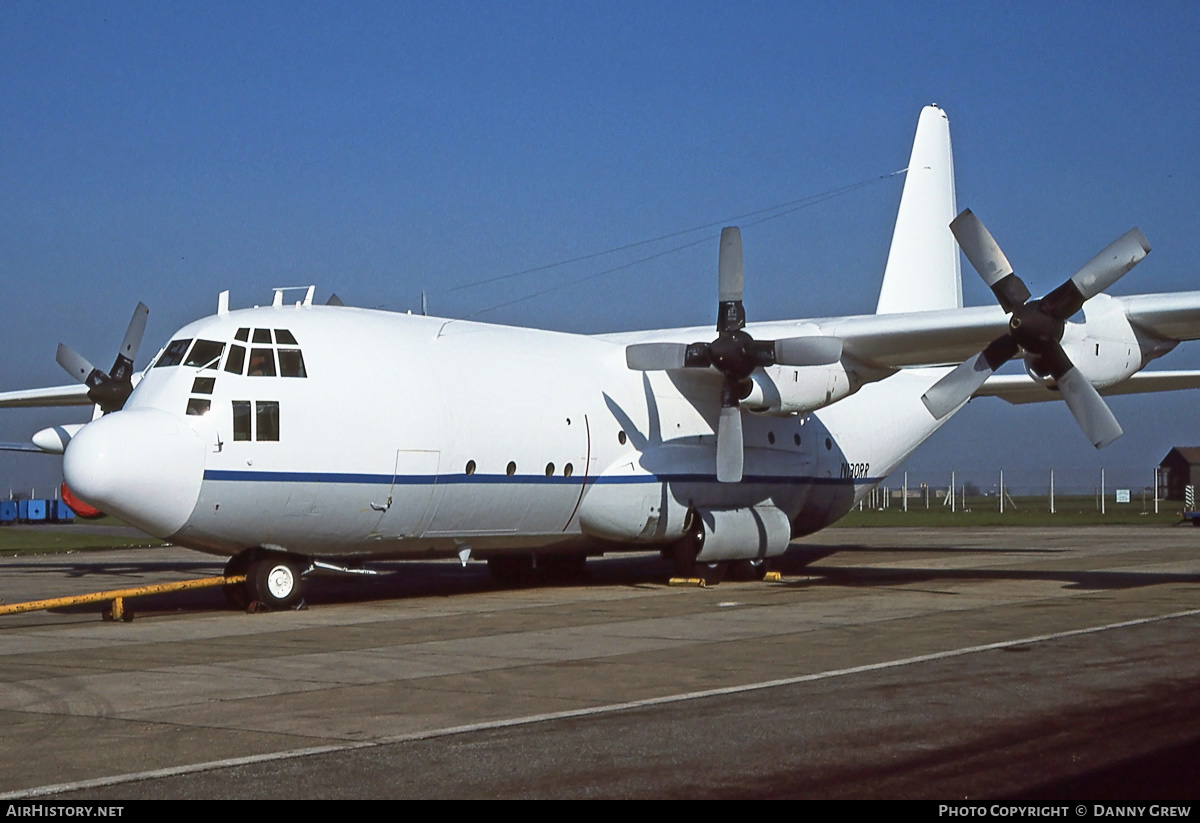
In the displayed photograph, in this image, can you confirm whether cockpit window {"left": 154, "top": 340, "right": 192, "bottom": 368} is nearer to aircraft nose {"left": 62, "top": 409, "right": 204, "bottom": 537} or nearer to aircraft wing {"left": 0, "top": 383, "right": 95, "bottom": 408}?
aircraft nose {"left": 62, "top": 409, "right": 204, "bottom": 537}

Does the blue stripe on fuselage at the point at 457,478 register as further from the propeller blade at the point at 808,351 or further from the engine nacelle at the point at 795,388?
the propeller blade at the point at 808,351

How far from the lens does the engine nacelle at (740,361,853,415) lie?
20.7 meters

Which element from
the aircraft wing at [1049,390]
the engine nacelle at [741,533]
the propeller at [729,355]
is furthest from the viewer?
the aircraft wing at [1049,390]

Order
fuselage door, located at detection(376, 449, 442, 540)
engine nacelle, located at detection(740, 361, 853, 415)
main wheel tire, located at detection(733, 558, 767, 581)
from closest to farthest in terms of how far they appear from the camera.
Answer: fuselage door, located at detection(376, 449, 442, 540) < engine nacelle, located at detection(740, 361, 853, 415) < main wheel tire, located at detection(733, 558, 767, 581)

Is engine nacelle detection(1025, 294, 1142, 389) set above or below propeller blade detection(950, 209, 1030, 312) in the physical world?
below

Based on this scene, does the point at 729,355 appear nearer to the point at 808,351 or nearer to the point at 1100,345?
the point at 808,351

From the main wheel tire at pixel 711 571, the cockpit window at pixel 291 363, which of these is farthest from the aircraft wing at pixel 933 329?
the cockpit window at pixel 291 363

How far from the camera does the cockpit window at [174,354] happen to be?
16297mm

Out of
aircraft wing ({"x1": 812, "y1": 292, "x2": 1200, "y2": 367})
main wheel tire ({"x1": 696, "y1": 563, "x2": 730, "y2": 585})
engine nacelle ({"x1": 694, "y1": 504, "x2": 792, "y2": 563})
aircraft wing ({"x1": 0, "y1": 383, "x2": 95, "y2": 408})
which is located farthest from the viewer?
aircraft wing ({"x1": 0, "y1": 383, "x2": 95, "y2": 408})

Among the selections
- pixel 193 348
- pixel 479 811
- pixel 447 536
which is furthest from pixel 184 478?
pixel 479 811

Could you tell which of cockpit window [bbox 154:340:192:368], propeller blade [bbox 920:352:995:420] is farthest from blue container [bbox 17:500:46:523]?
propeller blade [bbox 920:352:995:420]

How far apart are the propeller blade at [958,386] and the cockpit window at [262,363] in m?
9.18

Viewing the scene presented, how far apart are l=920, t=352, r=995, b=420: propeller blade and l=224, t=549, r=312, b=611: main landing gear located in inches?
362

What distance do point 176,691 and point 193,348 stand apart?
680 cm
